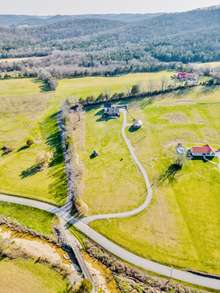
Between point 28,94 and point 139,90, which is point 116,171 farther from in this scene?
point 28,94

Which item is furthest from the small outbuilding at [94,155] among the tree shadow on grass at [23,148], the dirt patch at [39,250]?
the dirt patch at [39,250]

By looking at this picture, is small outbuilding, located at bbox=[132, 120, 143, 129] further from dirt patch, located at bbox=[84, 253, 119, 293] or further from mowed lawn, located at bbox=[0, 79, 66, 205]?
dirt patch, located at bbox=[84, 253, 119, 293]

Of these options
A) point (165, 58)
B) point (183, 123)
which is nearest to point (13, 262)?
point (183, 123)

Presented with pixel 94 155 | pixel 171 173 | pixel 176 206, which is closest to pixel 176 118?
pixel 171 173

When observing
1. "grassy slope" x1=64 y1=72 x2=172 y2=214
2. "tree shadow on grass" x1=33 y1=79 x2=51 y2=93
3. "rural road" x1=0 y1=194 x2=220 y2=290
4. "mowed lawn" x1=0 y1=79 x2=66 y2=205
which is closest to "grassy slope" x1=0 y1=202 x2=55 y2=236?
"rural road" x1=0 y1=194 x2=220 y2=290

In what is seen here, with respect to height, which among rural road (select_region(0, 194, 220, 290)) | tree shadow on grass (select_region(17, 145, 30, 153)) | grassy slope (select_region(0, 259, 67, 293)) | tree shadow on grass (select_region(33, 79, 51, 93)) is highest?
rural road (select_region(0, 194, 220, 290))

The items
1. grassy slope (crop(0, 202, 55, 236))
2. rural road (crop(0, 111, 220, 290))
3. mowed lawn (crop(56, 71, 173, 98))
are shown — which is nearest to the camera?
rural road (crop(0, 111, 220, 290))

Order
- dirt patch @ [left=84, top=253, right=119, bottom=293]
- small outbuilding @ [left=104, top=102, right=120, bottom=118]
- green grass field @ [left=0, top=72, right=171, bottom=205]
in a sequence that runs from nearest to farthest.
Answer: dirt patch @ [left=84, top=253, right=119, bottom=293]
green grass field @ [left=0, top=72, right=171, bottom=205]
small outbuilding @ [left=104, top=102, right=120, bottom=118]
